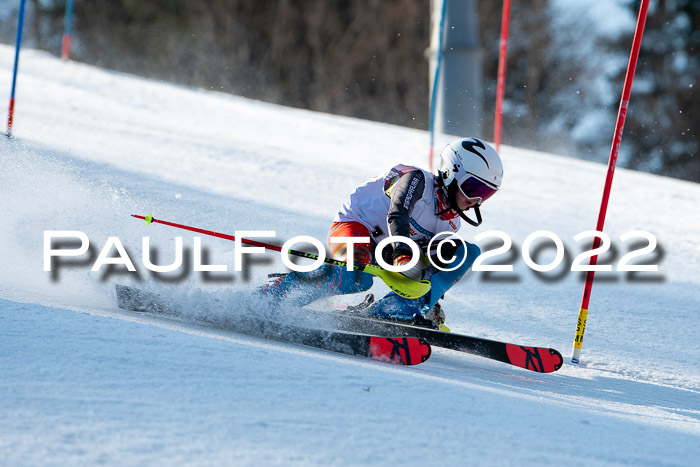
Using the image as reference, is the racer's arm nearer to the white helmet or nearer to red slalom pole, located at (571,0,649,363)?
the white helmet

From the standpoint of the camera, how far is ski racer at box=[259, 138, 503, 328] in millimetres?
3893

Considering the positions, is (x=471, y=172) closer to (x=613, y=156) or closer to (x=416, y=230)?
(x=416, y=230)

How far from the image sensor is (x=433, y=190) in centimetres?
407

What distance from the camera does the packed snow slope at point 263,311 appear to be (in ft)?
6.66

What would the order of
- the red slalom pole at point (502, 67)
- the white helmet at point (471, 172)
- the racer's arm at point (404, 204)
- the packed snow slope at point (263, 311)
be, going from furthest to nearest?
the red slalom pole at point (502, 67) < the white helmet at point (471, 172) < the racer's arm at point (404, 204) < the packed snow slope at point (263, 311)

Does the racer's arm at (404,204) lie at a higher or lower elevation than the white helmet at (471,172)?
lower

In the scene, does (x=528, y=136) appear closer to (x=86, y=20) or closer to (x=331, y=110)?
(x=331, y=110)

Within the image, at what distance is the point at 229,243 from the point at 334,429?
3.27 metres

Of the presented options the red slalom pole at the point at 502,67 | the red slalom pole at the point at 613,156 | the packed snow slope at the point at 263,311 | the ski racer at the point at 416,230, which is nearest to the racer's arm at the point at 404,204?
the ski racer at the point at 416,230

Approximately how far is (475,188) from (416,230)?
1.24 feet

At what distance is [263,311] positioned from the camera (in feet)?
12.4

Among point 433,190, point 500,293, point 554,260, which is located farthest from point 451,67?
point 433,190

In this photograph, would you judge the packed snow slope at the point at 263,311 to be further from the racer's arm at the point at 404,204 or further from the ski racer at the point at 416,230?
the racer's arm at the point at 404,204

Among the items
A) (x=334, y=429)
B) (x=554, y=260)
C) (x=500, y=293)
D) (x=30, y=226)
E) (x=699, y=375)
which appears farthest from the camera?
(x=554, y=260)
